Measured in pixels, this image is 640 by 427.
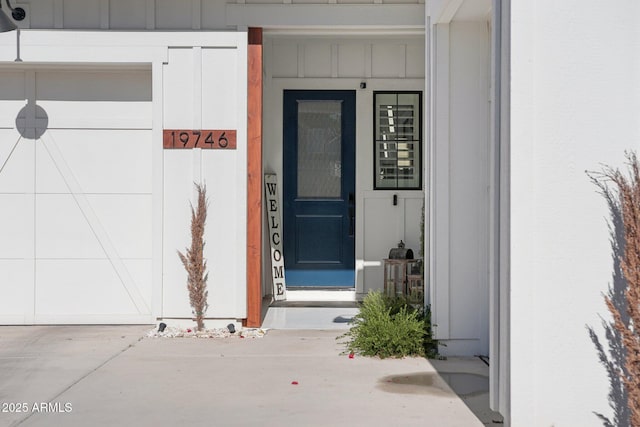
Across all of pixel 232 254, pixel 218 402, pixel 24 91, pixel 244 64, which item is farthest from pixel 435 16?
pixel 24 91

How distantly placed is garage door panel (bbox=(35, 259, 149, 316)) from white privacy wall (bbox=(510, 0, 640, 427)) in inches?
175

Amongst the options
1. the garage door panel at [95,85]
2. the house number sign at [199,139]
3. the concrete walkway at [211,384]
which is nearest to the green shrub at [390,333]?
the concrete walkway at [211,384]

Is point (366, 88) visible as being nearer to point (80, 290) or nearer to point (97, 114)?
point (97, 114)

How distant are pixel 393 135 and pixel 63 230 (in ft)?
11.9

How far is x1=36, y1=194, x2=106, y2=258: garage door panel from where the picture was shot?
23.6 feet

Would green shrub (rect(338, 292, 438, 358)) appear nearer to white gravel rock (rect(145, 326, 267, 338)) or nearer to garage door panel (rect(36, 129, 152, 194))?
white gravel rock (rect(145, 326, 267, 338))

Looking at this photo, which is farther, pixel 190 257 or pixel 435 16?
pixel 190 257

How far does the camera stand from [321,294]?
8664 mm

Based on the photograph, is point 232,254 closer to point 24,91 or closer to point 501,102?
point 24,91

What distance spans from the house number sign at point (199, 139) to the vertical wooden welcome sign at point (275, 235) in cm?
165

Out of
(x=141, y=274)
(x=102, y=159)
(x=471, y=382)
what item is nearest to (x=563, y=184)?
(x=471, y=382)

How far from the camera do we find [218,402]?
457cm

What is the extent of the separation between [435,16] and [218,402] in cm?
321

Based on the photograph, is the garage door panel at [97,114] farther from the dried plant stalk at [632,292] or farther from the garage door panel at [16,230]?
the dried plant stalk at [632,292]
